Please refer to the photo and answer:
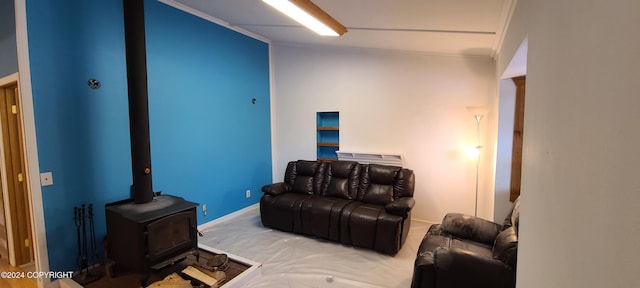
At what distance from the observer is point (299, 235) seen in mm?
3844

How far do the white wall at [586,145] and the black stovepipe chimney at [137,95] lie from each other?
3.03 meters

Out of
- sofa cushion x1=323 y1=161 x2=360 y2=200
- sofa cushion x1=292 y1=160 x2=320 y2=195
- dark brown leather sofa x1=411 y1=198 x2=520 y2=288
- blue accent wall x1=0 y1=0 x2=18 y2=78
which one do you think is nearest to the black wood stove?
blue accent wall x1=0 y1=0 x2=18 y2=78

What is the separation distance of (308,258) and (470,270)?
179 centimetres

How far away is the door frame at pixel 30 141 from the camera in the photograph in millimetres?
2385

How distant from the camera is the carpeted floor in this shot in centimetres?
277

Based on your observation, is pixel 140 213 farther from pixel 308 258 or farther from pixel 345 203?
pixel 345 203

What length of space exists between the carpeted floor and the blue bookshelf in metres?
1.69

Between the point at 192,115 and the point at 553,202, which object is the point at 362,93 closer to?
the point at 192,115

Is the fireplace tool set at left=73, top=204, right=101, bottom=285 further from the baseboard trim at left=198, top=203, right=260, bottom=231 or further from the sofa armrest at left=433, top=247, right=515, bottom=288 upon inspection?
the sofa armrest at left=433, top=247, right=515, bottom=288

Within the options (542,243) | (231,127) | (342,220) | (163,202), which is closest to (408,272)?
(342,220)

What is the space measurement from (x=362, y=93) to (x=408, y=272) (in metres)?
2.77

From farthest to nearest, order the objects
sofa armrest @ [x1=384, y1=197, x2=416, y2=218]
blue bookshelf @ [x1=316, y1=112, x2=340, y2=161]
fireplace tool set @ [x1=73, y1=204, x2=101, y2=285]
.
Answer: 1. blue bookshelf @ [x1=316, y1=112, x2=340, y2=161]
2. sofa armrest @ [x1=384, y1=197, x2=416, y2=218]
3. fireplace tool set @ [x1=73, y1=204, x2=101, y2=285]

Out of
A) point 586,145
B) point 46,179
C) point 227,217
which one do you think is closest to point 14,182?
point 46,179

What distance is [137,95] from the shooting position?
8.56ft
